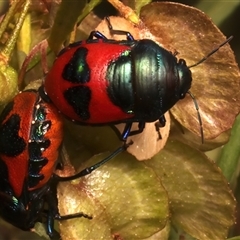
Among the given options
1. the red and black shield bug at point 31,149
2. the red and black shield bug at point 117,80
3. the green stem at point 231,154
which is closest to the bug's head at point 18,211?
the red and black shield bug at point 31,149

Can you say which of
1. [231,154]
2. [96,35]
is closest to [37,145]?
[96,35]

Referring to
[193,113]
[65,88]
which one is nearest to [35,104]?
[65,88]

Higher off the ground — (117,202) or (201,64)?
(201,64)

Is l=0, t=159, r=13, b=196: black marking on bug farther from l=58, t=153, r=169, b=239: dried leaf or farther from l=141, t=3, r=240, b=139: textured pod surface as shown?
l=141, t=3, r=240, b=139: textured pod surface

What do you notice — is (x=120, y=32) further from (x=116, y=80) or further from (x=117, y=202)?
(x=117, y=202)

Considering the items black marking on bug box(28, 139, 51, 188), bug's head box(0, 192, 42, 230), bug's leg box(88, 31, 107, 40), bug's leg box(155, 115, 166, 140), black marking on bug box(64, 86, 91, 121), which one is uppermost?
bug's leg box(88, 31, 107, 40)

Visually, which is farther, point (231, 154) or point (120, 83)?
point (231, 154)

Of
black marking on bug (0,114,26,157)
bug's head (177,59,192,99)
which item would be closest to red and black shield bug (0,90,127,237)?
black marking on bug (0,114,26,157)
